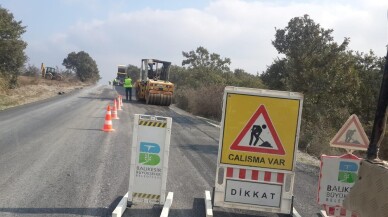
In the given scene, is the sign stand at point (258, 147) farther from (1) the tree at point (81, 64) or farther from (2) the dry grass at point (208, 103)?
(1) the tree at point (81, 64)

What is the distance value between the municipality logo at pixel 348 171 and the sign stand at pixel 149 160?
2.64m

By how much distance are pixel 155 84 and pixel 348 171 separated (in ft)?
83.4

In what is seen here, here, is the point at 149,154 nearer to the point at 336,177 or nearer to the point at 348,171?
the point at 336,177

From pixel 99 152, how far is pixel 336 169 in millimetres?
6232

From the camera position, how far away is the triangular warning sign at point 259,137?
6.66m

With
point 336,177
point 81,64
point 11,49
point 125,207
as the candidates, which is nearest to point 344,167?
point 336,177

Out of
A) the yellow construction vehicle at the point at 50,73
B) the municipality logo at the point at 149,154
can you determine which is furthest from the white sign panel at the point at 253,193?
the yellow construction vehicle at the point at 50,73

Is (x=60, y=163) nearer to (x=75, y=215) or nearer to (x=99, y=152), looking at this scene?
(x=99, y=152)

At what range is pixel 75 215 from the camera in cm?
608

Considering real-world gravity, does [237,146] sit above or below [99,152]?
above

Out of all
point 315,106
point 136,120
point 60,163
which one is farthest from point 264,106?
point 315,106

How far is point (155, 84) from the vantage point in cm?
3158

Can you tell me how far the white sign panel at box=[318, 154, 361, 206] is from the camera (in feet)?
22.3

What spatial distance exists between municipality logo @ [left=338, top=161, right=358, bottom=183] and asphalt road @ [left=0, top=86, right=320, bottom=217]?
83 centimetres
